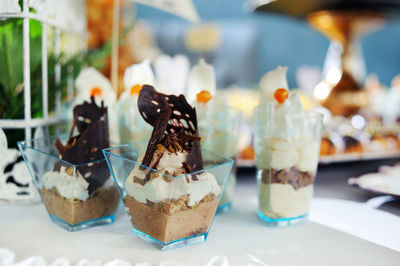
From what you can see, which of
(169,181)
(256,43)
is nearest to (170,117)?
(169,181)

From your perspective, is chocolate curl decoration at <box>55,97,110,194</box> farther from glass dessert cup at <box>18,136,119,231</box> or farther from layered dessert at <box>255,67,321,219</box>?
layered dessert at <box>255,67,321,219</box>

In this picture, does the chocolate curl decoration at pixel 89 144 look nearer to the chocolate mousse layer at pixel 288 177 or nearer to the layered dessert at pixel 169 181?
the layered dessert at pixel 169 181

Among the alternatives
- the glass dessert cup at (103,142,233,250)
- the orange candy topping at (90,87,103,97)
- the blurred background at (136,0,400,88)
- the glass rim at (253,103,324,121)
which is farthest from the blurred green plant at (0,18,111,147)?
the blurred background at (136,0,400,88)

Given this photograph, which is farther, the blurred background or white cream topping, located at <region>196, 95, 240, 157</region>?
the blurred background

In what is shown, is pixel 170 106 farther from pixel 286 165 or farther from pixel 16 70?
pixel 16 70

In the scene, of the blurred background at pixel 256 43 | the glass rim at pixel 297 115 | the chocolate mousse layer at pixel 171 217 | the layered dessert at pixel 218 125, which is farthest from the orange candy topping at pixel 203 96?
Answer: the blurred background at pixel 256 43

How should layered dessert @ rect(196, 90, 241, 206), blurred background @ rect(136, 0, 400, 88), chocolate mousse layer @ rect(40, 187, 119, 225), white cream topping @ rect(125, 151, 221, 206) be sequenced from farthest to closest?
1. blurred background @ rect(136, 0, 400, 88)
2. layered dessert @ rect(196, 90, 241, 206)
3. chocolate mousse layer @ rect(40, 187, 119, 225)
4. white cream topping @ rect(125, 151, 221, 206)

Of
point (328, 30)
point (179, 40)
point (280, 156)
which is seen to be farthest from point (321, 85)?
point (179, 40)

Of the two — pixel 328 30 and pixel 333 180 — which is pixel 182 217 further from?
pixel 328 30
